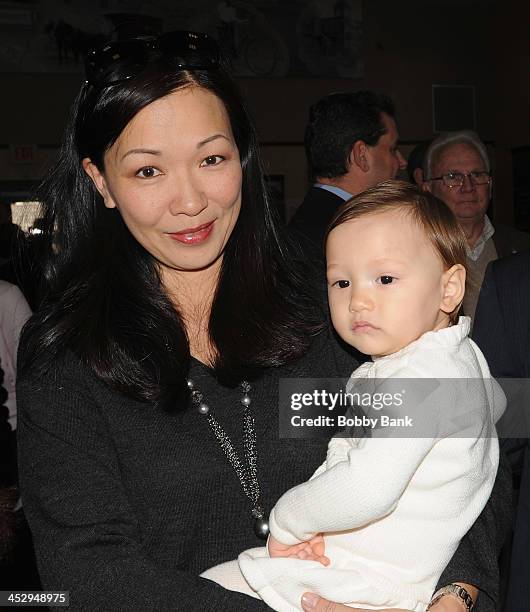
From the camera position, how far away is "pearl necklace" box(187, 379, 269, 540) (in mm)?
1466

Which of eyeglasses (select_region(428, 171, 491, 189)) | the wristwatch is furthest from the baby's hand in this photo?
eyeglasses (select_region(428, 171, 491, 189))

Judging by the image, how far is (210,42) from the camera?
164 centimetres

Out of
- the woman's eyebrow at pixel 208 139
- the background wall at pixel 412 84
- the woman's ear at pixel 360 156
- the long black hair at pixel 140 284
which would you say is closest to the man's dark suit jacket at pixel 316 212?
the woman's ear at pixel 360 156

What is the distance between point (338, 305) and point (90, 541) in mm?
621

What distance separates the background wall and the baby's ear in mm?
8334

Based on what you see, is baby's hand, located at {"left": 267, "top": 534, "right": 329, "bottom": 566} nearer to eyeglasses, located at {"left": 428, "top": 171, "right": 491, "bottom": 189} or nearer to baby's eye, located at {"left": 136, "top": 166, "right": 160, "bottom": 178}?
baby's eye, located at {"left": 136, "top": 166, "right": 160, "bottom": 178}

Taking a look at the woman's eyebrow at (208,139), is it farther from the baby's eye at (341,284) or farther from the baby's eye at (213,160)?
the baby's eye at (341,284)

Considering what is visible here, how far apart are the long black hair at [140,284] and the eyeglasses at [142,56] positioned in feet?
0.07

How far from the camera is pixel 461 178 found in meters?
4.44

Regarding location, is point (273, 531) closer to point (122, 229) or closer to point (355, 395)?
point (355, 395)

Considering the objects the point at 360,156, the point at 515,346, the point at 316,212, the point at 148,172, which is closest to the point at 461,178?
the point at 360,156

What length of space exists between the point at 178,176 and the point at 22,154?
26.4 ft

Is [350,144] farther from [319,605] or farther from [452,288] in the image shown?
[319,605]

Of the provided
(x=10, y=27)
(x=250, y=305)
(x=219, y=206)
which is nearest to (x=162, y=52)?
(x=219, y=206)
